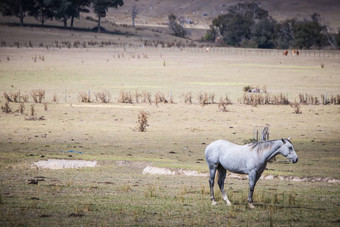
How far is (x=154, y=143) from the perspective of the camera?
27531mm

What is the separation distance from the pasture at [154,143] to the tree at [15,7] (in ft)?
179

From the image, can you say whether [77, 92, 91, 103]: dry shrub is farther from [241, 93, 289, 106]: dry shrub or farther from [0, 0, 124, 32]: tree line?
[0, 0, 124, 32]: tree line

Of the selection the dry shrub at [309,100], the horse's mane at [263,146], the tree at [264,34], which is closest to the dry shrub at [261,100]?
the dry shrub at [309,100]

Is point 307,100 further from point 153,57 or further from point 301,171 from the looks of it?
point 153,57

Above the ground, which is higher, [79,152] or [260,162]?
[260,162]

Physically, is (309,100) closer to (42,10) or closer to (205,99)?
(205,99)

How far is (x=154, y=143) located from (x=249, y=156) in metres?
Result: 14.8

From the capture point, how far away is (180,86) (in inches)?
2019

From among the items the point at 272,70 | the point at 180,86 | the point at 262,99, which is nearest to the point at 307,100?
the point at 262,99

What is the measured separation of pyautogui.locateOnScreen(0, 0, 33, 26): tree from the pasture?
179 ft

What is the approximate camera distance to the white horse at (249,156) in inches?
504

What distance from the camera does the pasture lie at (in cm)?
1251

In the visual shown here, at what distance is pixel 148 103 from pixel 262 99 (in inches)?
317

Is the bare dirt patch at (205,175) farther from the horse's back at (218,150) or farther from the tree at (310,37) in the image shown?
the tree at (310,37)
